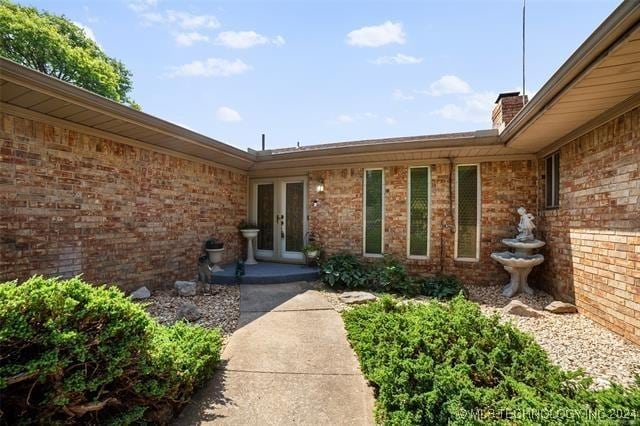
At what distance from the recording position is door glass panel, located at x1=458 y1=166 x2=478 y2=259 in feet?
18.2

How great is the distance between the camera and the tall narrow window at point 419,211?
5.82 metres

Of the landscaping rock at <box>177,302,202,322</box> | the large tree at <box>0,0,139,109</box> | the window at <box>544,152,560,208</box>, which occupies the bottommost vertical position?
the landscaping rock at <box>177,302,202,322</box>

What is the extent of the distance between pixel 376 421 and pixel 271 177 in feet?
19.5

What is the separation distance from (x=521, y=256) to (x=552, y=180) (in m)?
1.44

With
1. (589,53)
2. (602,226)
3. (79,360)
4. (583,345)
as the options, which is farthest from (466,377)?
(602,226)

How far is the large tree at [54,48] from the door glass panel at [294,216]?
10788 millimetres

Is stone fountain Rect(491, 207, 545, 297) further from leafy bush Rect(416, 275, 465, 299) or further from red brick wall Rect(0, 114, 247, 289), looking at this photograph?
red brick wall Rect(0, 114, 247, 289)

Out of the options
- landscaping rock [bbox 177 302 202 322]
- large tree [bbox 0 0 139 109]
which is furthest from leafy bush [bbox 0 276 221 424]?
large tree [bbox 0 0 139 109]

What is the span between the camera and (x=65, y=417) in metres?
1.52

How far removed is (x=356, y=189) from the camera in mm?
6277

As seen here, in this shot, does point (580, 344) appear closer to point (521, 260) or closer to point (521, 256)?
point (521, 260)

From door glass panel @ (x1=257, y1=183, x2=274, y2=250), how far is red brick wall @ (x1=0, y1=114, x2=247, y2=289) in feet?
4.54

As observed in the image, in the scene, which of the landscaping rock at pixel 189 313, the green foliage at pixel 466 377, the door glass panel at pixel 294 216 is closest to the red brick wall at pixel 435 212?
the door glass panel at pixel 294 216

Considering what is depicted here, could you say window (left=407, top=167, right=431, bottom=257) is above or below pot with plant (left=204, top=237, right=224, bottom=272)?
above
